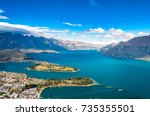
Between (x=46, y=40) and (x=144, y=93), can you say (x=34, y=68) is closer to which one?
(x=144, y=93)

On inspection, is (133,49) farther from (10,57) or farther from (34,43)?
(34,43)

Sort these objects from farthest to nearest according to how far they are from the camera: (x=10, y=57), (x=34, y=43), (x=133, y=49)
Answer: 1. (x=34, y=43)
2. (x=133, y=49)
3. (x=10, y=57)

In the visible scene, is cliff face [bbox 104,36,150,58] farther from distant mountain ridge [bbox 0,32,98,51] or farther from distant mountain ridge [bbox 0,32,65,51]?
distant mountain ridge [bbox 0,32,65,51]

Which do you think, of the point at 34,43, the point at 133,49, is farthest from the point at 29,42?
the point at 133,49

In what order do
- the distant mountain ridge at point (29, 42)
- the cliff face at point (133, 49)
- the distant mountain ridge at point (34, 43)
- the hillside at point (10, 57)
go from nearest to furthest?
the hillside at point (10, 57)
the cliff face at point (133, 49)
the distant mountain ridge at point (34, 43)
the distant mountain ridge at point (29, 42)

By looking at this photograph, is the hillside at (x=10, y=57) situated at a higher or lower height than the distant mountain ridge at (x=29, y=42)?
lower

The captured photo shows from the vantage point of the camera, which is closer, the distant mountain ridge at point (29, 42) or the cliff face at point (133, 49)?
the cliff face at point (133, 49)

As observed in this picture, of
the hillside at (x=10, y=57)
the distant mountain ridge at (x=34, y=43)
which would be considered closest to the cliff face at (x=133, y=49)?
Answer: the hillside at (x=10, y=57)

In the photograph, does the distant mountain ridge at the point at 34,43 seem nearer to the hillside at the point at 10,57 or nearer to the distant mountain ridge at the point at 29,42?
the distant mountain ridge at the point at 29,42
